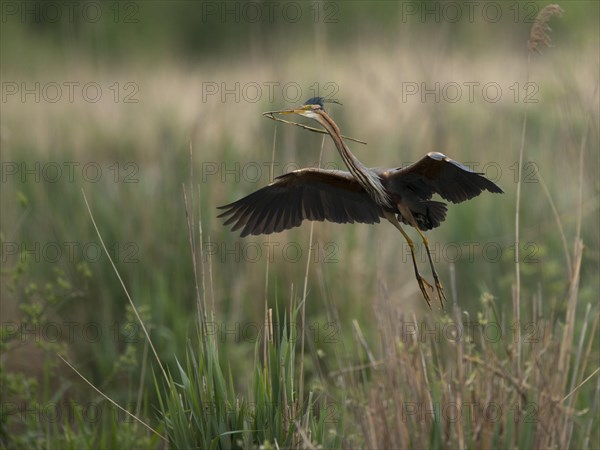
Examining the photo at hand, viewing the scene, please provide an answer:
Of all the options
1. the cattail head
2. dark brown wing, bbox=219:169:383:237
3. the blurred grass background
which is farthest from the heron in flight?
the blurred grass background

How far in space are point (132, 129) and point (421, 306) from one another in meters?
3.54

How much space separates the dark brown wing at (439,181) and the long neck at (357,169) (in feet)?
0.25

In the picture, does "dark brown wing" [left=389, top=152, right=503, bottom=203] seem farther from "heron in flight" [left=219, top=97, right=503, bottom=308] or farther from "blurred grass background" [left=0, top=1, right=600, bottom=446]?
"blurred grass background" [left=0, top=1, right=600, bottom=446]

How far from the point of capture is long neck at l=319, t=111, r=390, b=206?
311 centimetres

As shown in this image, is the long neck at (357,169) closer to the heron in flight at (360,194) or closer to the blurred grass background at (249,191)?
the heron in flight at (360,194)

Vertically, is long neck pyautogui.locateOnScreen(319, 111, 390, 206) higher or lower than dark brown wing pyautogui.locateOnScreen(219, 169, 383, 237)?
higher

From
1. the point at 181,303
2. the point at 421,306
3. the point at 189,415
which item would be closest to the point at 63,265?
the point at 181,303

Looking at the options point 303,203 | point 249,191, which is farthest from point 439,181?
point 249,191

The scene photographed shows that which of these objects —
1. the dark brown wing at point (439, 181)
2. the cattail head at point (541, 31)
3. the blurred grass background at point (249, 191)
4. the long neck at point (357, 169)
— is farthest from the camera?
the blurred grass background at point (249, 191)

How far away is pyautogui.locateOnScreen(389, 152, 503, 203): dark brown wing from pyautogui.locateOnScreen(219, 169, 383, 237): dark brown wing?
19 centimetres

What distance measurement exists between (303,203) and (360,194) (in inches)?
13.2

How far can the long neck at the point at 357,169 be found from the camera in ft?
10.2

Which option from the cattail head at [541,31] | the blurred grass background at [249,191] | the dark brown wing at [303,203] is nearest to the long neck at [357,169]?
the dark brown wing at [303,203]

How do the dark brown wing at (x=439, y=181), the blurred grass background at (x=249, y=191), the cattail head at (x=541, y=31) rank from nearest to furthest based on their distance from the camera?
the dark brown wing at (x=439, y=181) < the cattail head at (x=541, y=31) < the blurred grass background at (x=249, y=191)
